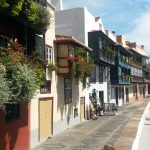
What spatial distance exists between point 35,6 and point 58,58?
872 centimetres

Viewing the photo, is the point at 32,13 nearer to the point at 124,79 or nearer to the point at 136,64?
the point at 124,79

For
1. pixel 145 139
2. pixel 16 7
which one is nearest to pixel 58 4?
pixel 145 139

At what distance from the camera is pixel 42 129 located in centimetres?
2059

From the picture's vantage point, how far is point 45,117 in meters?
21.2

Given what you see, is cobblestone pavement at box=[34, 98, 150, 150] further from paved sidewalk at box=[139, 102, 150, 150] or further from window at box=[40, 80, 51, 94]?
window at box=[40, 80, 51, 94]

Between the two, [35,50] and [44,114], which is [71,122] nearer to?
[44,114]

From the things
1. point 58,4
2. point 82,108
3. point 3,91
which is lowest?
point 82,108

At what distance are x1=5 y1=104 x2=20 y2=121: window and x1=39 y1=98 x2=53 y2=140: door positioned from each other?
160 inches

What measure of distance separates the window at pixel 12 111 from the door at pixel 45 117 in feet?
13.3

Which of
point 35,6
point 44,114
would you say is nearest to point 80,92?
point 44,114

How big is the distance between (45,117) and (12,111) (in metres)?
5.28

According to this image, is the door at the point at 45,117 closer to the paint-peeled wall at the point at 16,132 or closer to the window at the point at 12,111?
the paint-peeled wall at the point at 16,132

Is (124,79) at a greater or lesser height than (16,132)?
greater

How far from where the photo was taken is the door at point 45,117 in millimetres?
20413
